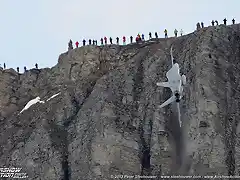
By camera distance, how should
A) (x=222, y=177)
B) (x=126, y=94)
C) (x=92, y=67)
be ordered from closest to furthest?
1. (x=222, y=177)
2. (x=126, y=94)
3. (x=92, y=67)

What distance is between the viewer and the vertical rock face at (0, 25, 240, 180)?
270ft

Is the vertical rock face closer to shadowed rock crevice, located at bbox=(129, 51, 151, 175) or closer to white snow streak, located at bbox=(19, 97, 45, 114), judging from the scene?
shadowed rock crevice, located at bbox=(129, 51, 151, 175)

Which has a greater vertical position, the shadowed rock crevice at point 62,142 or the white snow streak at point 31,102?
the white snow streak at point 31,102

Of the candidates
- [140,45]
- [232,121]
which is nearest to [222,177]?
[232,121]

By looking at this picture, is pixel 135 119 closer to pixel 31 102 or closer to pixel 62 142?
pixel 62 142

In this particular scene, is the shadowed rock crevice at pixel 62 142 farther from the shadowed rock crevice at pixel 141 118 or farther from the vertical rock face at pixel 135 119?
the shadowed rock crevice at pixel 141 118

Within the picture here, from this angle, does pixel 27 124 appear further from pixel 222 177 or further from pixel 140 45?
pixel 222 177

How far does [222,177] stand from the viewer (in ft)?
257

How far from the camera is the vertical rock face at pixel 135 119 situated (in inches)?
3236

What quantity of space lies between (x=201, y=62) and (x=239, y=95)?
20.2 ft

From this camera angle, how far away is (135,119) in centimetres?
8738

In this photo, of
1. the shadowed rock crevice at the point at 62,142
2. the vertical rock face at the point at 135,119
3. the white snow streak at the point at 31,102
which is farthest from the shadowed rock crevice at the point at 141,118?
the white snow streak at the point at 31,102

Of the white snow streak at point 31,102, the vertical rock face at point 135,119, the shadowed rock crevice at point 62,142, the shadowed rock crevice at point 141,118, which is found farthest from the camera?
the white snow streak at point 31,102

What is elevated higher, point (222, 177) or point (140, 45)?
point (140, 45)
